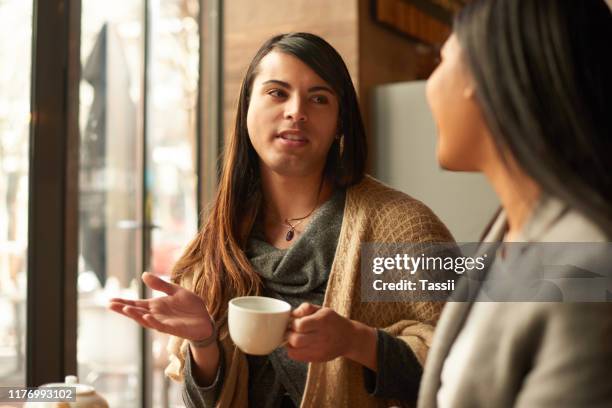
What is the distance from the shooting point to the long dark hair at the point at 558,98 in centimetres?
56

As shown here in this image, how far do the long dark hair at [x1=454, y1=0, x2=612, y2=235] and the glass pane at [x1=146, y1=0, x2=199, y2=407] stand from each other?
2296mm

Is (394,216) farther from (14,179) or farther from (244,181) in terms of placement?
(14,179)

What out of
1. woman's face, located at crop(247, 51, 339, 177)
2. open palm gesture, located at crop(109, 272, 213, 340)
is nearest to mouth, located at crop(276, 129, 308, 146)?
woman's face, located at crop(247, 51, 339, 177)

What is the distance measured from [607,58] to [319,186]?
2.60 ft

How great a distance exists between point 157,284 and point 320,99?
0.49 metres

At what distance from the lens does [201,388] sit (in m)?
1.18

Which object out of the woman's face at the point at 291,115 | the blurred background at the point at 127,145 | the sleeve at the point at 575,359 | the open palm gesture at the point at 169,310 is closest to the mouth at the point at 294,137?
the woman's face at the point at 291,115

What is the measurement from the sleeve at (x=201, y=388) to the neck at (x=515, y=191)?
27.9 inches

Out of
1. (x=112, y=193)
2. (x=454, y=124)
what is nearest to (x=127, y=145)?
(x=112, y=193)

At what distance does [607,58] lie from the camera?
22.8 inches

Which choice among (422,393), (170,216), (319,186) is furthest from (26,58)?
(422,393)

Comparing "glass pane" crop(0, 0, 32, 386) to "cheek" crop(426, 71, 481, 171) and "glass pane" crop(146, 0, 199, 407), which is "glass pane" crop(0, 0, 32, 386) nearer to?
"glass pane" crop(146, 0, 199, 407)

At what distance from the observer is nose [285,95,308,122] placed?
1.17m

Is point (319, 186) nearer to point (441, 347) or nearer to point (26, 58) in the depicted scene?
point (441, 347)
